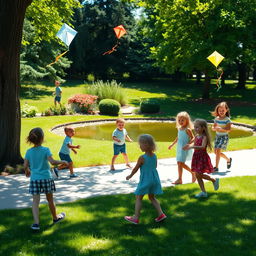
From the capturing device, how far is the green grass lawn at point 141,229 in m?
4.72

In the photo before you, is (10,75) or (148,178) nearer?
(148,178)

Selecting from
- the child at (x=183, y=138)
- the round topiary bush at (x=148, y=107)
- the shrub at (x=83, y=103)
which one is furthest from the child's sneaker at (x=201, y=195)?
the round topiary bush at (x=148, y=107)

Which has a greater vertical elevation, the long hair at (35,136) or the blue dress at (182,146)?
the long hair at (35,136)

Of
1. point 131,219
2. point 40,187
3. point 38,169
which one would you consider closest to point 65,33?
point 38,169

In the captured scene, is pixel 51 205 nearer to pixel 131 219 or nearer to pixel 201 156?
pixel 131 219

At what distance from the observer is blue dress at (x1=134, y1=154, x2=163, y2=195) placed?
5539 mm

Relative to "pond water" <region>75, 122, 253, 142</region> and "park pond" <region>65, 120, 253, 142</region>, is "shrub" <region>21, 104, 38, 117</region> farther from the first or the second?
"pond water" <region>75, 122, 253, 142</region>

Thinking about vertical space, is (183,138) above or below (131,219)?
above

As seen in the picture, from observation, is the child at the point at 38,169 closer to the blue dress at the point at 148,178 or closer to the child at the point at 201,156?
the blue dress at the point at 148,178

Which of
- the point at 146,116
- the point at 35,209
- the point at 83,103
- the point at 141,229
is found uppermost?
the point at 83,103

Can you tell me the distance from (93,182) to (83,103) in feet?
49.8

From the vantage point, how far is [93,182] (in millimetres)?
8141

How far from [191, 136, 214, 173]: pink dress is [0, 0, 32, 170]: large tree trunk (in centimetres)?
470

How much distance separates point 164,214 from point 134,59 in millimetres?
42896
